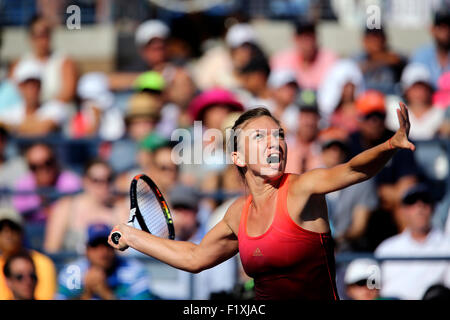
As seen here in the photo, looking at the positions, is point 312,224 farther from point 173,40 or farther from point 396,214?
point 173,40

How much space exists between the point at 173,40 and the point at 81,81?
155cm

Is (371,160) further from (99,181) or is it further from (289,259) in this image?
(99,181)

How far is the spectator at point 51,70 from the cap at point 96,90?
0.42 feet

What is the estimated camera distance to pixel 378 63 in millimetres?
8266

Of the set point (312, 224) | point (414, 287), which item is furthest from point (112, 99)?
point (312, 224)

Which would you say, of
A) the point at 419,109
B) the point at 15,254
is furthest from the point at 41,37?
the point at 419,109

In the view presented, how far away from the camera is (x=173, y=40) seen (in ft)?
33.1

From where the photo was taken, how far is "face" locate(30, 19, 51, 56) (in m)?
8.91

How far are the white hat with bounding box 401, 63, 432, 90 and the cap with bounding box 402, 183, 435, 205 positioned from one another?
4.69 ft

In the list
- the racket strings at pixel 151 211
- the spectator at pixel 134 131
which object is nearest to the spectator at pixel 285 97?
the spectator at pixel 134 131

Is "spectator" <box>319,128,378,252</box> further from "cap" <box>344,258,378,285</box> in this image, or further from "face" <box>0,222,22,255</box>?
"face" <box>0,222,22,255</box>

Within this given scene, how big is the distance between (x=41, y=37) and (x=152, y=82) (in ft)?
4.88

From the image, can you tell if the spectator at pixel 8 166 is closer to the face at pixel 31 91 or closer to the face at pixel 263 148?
the face at pixel 31 91
